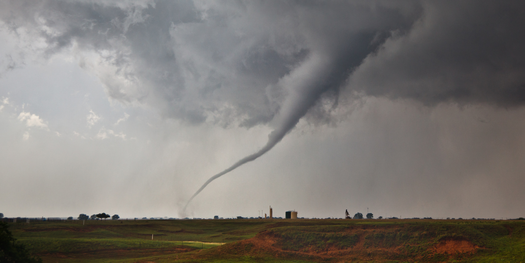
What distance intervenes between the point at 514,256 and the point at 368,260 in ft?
59.3

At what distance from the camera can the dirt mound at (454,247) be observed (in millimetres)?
46188

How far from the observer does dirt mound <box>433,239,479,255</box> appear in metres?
46.2

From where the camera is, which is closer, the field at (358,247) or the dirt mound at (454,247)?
the dirt mound at (454,247)

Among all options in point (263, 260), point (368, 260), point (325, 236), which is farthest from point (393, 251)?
point (263, 260)

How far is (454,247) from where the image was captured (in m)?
47.0

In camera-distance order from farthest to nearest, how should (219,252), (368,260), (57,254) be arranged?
(57,254)
(219,252)
(368,260)

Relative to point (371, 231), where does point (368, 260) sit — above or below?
below

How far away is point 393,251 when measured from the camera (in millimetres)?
48969

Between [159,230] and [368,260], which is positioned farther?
→ [159,230]

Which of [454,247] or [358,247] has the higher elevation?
[454,247]

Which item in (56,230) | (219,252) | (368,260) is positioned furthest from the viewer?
(56,230)

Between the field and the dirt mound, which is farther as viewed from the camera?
the field

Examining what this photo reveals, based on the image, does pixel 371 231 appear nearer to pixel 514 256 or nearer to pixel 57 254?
pixel 514 256

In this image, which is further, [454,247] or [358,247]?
[358,247]
